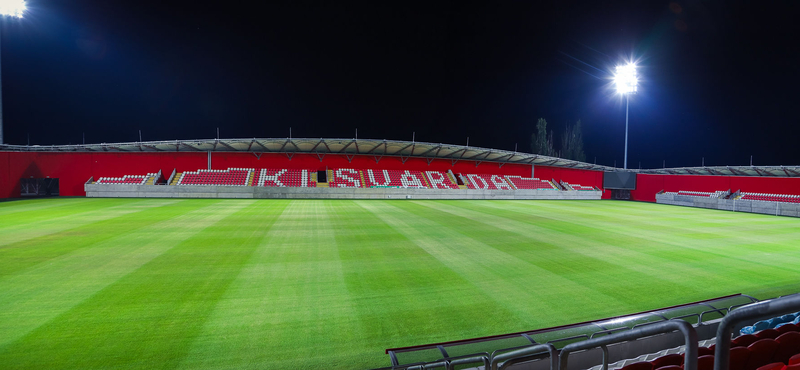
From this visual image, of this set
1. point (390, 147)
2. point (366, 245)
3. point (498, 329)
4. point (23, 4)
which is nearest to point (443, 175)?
point (390, 147)

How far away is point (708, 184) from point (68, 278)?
1789 inches

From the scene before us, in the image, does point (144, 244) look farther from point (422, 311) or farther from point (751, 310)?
point (751, 310)

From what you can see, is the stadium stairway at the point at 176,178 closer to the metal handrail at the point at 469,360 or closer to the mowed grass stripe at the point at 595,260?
the mowed grass stripe at the point at 595,260

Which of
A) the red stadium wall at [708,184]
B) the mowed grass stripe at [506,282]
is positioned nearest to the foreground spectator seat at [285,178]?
the mowed grass stripe at [506,282]

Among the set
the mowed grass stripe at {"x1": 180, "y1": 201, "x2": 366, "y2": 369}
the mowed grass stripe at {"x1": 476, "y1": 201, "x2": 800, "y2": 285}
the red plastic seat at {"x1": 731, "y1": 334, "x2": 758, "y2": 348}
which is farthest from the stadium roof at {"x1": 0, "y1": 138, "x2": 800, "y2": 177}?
the red plastic seat at {"x1": 731, "y1": 334, "x2": 758, "y2": 348}

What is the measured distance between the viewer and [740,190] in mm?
29547

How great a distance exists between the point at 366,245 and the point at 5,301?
300 inches

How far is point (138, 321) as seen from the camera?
5117mm

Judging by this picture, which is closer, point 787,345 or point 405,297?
point 787,345

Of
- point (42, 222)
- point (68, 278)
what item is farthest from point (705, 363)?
point (42, 222)

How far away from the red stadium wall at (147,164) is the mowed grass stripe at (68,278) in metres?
22.2

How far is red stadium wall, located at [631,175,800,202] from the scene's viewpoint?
2695 cm

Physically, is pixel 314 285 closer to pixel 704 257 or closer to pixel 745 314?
pixel 745 314

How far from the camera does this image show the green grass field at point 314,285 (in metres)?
4.51
